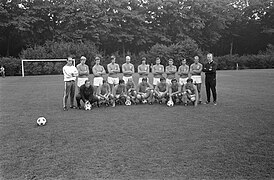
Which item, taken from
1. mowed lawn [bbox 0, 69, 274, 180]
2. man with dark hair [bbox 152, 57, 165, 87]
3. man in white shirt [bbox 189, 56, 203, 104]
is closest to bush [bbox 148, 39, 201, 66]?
man with dark hair [bbox 152, 57, 165, 87]

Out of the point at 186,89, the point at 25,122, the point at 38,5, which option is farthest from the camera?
the point at 38,5

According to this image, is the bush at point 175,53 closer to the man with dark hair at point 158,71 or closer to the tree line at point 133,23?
the tree line at point 133,23

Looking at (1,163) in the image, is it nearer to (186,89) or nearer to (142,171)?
(142,171)

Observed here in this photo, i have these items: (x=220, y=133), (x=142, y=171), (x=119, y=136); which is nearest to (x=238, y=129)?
(x=220, y=133)

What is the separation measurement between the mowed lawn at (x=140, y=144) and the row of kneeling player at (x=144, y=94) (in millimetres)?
948

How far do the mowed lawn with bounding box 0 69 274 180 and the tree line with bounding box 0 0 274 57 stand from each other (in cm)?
2844

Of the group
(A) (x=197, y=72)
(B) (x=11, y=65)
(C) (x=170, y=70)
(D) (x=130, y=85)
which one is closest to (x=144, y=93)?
(D) (x=130, y=85)

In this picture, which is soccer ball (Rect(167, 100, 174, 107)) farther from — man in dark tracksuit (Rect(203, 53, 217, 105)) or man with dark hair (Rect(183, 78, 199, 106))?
Answer: man in dark tracksuit (Rect(203, 53, 217, 105))

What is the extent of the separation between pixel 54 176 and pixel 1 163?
1074 mm

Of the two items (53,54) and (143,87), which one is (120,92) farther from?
(53,54)

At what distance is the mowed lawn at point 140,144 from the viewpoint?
3.61 m

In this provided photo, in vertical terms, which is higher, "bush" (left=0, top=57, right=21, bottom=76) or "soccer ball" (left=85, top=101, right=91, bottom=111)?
"bush" (left=0, top=57, right=21, bottom=76)

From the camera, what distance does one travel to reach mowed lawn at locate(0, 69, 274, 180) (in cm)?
361

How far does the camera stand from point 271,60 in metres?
37.3
